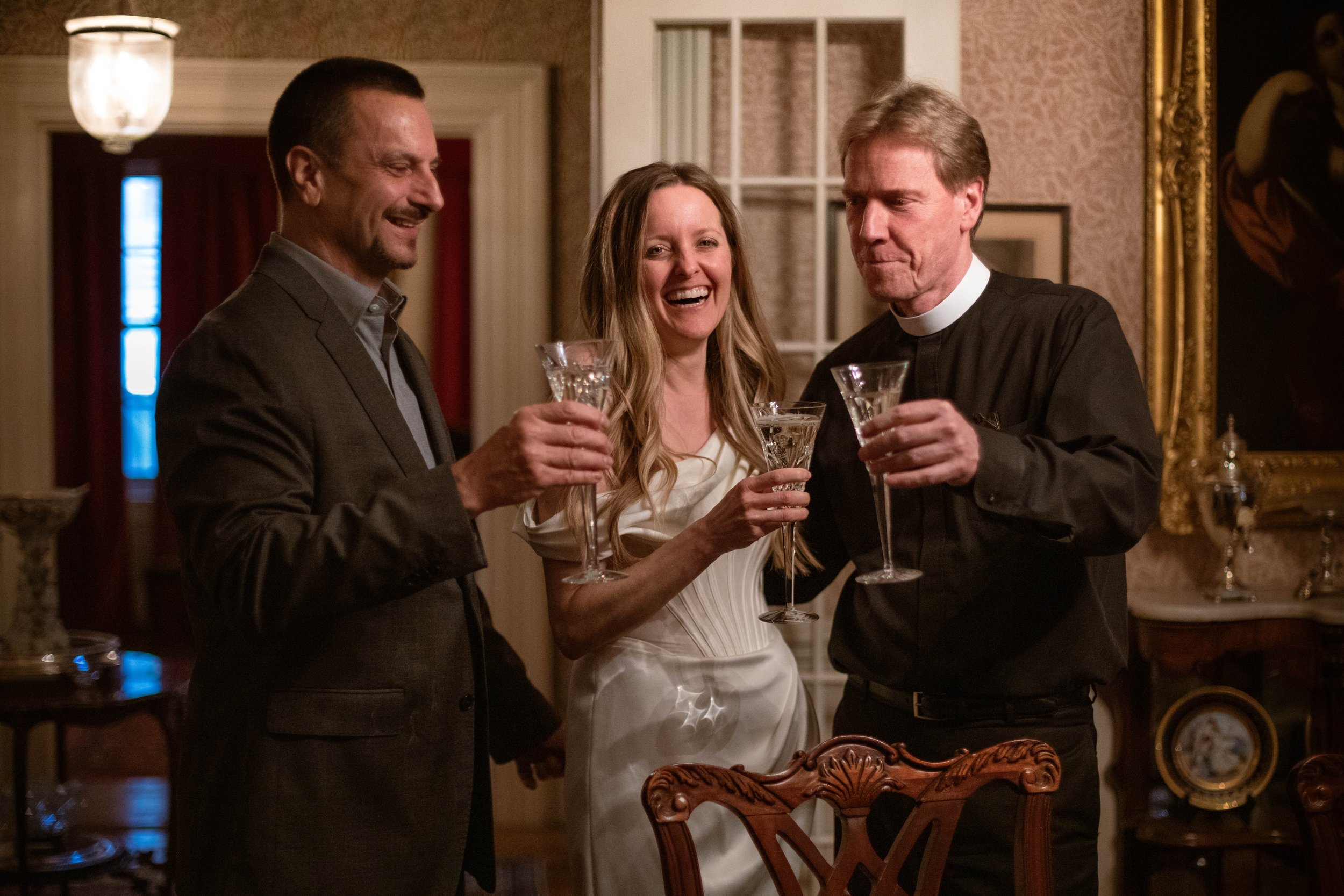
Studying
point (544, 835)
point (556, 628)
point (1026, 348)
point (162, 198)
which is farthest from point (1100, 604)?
point (162, 198)

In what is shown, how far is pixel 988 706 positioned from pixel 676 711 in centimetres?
51

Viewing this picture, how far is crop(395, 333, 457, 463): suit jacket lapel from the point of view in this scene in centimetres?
186

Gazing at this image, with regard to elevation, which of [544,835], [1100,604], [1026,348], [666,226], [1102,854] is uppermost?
[666,226]

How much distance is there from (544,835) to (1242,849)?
2.46 meters

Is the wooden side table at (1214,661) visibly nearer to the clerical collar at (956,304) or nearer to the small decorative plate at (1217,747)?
the small decorative plate at (1217,747)

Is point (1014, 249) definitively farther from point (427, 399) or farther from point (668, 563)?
point (427, 399)

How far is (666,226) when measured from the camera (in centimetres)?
213

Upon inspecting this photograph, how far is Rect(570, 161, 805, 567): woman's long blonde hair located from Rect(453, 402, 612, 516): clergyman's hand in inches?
24.4

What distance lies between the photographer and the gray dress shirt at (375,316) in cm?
175

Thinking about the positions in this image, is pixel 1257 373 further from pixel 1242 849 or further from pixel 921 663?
pixel 921 663

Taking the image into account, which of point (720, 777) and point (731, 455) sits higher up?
point (731, 455)

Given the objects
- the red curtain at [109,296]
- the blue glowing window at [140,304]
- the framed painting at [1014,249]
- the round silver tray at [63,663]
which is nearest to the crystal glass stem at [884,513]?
the framed painting at [1014,249]

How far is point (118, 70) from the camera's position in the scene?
390cm

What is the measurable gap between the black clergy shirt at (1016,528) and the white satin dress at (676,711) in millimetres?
168
